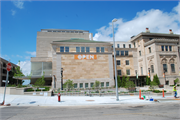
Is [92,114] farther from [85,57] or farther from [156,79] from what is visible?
[156,79]

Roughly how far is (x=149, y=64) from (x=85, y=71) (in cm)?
2164

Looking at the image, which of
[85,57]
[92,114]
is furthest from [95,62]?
[92,114]

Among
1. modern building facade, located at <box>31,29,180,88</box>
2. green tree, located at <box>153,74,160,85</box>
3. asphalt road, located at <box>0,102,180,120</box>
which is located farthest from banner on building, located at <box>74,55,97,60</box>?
asphalt road, located at <box>0,102,180,120</box>

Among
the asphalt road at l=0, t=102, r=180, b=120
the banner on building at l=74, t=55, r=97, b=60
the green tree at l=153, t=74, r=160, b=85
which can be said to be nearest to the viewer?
the asphalt road at l=0, t=102, r=180, b=120

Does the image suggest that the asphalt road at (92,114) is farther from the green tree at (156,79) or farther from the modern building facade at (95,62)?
the green tree at (156,79)

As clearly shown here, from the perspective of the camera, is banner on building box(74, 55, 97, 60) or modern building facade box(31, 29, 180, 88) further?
banner on building box(74, 55, 97, 60)

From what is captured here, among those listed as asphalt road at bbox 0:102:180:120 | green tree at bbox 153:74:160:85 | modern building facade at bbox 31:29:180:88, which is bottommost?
asphalt road at bbox 0:102:180:120

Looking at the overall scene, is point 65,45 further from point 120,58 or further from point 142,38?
point 142,38

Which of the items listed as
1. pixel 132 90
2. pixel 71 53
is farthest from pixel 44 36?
pixel 132 90

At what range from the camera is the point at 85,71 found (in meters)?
40.5

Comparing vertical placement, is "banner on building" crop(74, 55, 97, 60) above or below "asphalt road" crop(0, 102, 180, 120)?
above

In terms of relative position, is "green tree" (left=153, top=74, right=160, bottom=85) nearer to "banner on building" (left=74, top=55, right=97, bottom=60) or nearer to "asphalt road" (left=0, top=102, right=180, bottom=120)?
"banner on building" (left=74, top=55, right=97, bottom=60)

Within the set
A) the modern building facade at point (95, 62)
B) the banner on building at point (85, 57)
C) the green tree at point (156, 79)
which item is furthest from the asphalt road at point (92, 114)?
the green tree at point (156, 79)

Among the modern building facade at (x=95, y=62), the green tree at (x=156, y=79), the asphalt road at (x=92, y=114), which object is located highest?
the modern building facade at (x=95, y=62)
